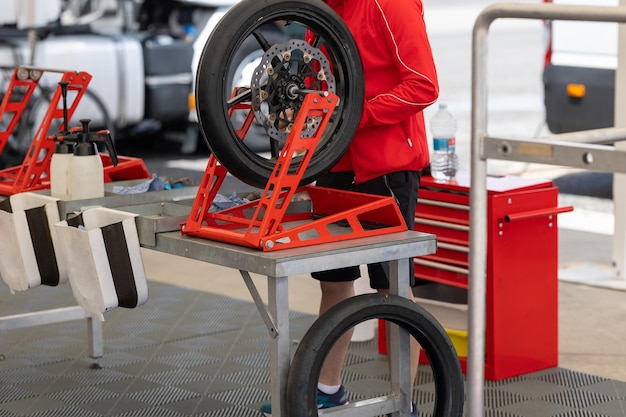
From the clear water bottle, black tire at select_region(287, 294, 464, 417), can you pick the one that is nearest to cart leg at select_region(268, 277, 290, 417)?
black tire at select_region(287, 294, 464, 417)

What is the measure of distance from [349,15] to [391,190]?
0.52 metres

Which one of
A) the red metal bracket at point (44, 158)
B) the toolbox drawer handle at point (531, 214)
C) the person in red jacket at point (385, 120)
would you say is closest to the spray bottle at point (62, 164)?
the red metal bracket at point (44, 158)

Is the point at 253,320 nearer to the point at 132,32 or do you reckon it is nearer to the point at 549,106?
the point at 549,106

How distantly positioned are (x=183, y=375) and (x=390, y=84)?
1.51 meters

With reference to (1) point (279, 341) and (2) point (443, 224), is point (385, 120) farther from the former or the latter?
(2) point (443, 224)

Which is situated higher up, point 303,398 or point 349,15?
point 349,15

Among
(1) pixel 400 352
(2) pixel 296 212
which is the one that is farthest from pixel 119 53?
(1) pixel 400 352

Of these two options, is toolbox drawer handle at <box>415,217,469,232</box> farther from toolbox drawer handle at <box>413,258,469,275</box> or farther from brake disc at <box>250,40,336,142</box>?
brake disc at <box>250,40,336,142</box>

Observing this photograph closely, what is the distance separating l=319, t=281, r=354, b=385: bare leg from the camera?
3295 millimetres

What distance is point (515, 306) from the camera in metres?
3.90

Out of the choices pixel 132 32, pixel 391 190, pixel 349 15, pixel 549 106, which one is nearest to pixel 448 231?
pixel 391 190

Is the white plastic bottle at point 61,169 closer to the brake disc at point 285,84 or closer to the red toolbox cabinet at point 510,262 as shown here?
the brake disc at point 285,84

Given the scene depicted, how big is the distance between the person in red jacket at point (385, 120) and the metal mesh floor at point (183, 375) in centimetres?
59

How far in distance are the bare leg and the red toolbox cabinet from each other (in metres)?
0.72
